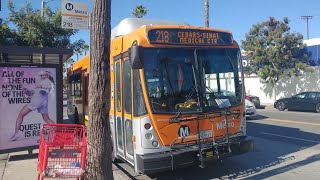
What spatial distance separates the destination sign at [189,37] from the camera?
22.5 ft

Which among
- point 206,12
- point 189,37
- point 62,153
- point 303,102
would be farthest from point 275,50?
point 62,153

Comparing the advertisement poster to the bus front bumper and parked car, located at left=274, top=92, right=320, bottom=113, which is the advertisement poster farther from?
parked car, located at left=274, top=92, right=320, bottom=113

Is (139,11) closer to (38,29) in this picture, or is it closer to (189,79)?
(38,29)

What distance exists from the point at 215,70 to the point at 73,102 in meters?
8.50

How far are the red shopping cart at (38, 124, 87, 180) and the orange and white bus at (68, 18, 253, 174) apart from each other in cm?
112

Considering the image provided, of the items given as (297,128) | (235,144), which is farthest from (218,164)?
(297,128)

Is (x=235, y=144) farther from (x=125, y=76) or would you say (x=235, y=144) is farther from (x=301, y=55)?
(x=301, y=55)

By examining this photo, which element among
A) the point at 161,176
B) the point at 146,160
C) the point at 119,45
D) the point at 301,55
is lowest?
the point at 161,176

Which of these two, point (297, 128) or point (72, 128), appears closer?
point (72, 128)

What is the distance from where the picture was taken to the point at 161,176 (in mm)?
7570

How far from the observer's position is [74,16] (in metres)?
7.42

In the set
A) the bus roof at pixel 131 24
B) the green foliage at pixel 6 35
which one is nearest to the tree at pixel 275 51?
the green foliage at pixel 6 35

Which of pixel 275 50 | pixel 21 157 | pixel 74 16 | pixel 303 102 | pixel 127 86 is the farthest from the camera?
pixel 275 50

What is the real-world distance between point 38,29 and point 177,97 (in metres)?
12.3
